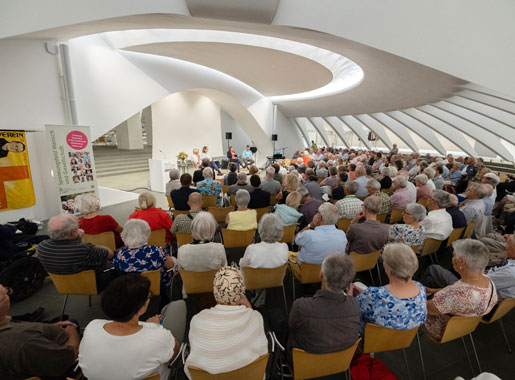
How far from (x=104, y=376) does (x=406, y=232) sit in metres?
3.32

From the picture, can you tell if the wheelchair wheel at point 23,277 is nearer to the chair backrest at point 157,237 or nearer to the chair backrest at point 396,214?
the chair backrest at point 157,237

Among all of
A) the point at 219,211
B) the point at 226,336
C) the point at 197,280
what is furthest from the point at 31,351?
the point at 219,211

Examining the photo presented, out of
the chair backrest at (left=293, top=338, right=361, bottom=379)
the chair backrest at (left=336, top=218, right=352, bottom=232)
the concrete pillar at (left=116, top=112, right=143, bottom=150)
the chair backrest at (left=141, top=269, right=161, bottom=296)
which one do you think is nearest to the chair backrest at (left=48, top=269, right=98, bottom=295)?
the chair backrest at (left=141, top=269, right=161, bottom=296)

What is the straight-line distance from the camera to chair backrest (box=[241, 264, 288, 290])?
8.48ft

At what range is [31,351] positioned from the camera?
4.69 feet

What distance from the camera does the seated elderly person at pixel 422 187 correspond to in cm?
521

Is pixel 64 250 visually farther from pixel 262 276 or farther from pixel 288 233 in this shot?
pixel 288 233

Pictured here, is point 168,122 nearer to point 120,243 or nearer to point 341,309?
point 120,243

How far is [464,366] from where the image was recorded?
2.33m

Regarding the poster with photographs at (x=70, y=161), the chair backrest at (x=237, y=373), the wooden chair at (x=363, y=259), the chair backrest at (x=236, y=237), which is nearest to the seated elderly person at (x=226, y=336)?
the chair backrest at (x=237, y=373)

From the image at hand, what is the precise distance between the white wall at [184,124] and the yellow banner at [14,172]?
7.13 m

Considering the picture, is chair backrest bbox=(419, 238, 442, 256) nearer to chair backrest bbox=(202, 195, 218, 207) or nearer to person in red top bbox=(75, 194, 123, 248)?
chair backrest bbox=(202, 195, 218, 207)

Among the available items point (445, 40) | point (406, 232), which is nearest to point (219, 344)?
point (406, 232)

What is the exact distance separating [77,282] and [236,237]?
1.86 metres
